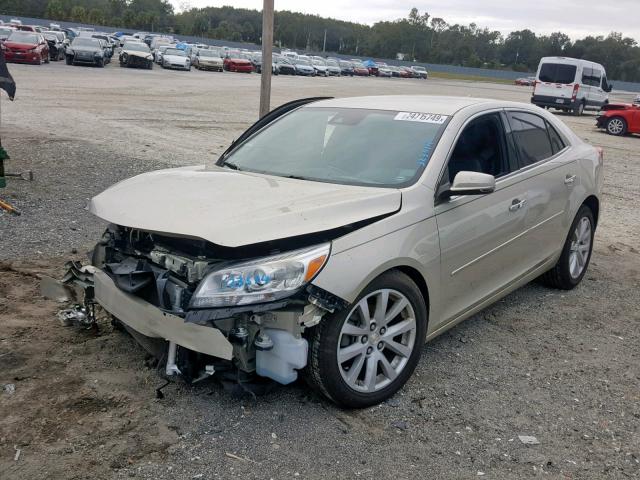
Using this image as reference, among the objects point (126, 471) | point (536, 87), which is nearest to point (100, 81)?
point (536, 87)

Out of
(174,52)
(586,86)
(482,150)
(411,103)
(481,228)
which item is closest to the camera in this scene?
(481,228)

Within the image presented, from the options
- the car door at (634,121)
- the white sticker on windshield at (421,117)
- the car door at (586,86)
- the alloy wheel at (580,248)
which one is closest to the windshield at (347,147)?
the white sticker on windshield at (421,117)

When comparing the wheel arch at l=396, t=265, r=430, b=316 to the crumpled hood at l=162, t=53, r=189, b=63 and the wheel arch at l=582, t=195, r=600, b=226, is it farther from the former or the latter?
the crumpled hood at l=162, t=53, r=189, b=63

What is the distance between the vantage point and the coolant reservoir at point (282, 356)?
3102 millimetres

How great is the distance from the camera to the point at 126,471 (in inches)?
112

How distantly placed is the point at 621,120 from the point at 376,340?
68.7 ft

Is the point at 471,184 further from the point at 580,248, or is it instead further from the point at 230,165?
the point at 580,248

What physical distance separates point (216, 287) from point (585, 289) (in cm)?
403

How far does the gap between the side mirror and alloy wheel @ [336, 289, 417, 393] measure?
2.52 feet

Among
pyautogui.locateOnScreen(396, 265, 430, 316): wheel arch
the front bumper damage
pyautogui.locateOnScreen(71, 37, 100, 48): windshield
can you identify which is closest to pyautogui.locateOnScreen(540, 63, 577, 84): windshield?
pyautogui.locateOnScreen(71, 37, 100, 48): windshield

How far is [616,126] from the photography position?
2156 cm

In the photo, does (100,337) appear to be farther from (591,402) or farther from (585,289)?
(585,289)

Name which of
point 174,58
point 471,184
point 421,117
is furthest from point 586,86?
point 471,184

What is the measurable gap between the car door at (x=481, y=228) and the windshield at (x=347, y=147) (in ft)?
0.78
